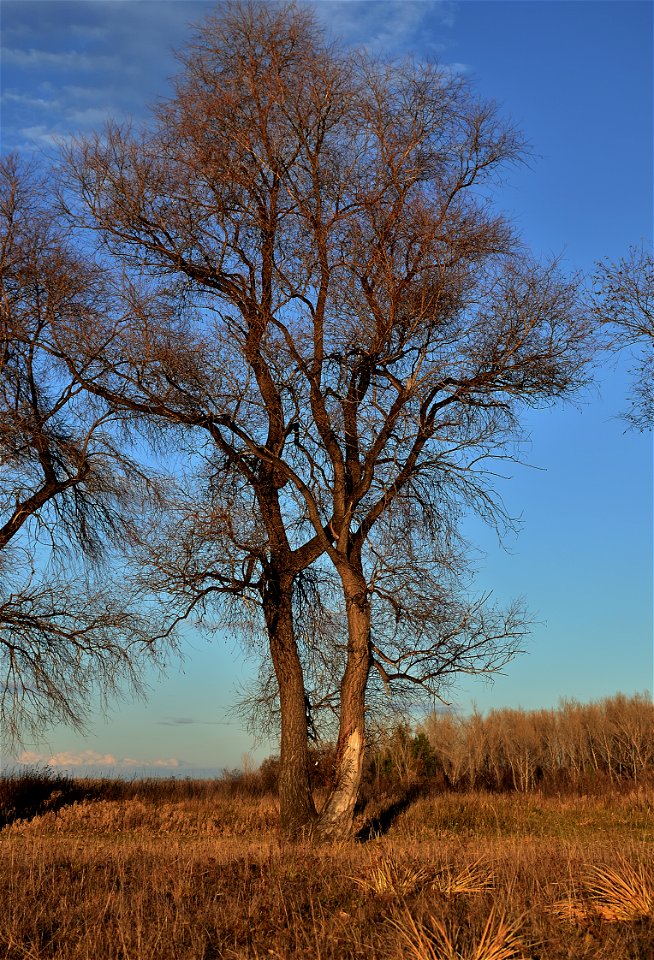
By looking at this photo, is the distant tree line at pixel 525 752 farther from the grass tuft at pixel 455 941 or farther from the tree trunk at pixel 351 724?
the grass tuft at pixel 455 941

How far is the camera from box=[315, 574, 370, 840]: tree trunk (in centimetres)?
1377

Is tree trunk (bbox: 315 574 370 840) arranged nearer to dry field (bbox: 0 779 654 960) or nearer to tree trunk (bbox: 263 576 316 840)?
tree trunk (bbox: 263 576 316 840)

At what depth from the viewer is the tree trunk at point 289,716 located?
14609mm

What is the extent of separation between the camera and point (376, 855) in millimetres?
9711

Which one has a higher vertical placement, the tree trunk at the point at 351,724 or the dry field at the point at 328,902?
the tree trunk at the point at 351,724

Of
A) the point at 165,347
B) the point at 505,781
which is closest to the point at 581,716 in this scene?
the point at 505,781

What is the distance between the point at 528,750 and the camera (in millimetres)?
27484

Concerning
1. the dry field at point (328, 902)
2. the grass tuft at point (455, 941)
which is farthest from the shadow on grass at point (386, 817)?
the grass tuft at point (455, 941)

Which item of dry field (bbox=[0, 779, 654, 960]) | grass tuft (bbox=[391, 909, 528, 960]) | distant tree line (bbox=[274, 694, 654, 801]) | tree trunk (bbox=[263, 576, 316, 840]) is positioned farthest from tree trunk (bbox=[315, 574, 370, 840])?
distant tree line (bbox=[274, 694, 654, 801])

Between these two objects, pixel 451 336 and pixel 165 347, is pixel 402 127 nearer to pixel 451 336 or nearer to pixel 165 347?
pixel 451 336

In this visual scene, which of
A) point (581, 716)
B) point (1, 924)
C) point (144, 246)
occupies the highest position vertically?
point (144, 246)

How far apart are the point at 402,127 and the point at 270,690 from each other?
10.7 meters

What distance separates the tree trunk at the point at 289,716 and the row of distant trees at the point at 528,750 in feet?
34.6

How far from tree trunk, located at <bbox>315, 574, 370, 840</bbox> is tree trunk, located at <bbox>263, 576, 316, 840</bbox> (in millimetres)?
660
